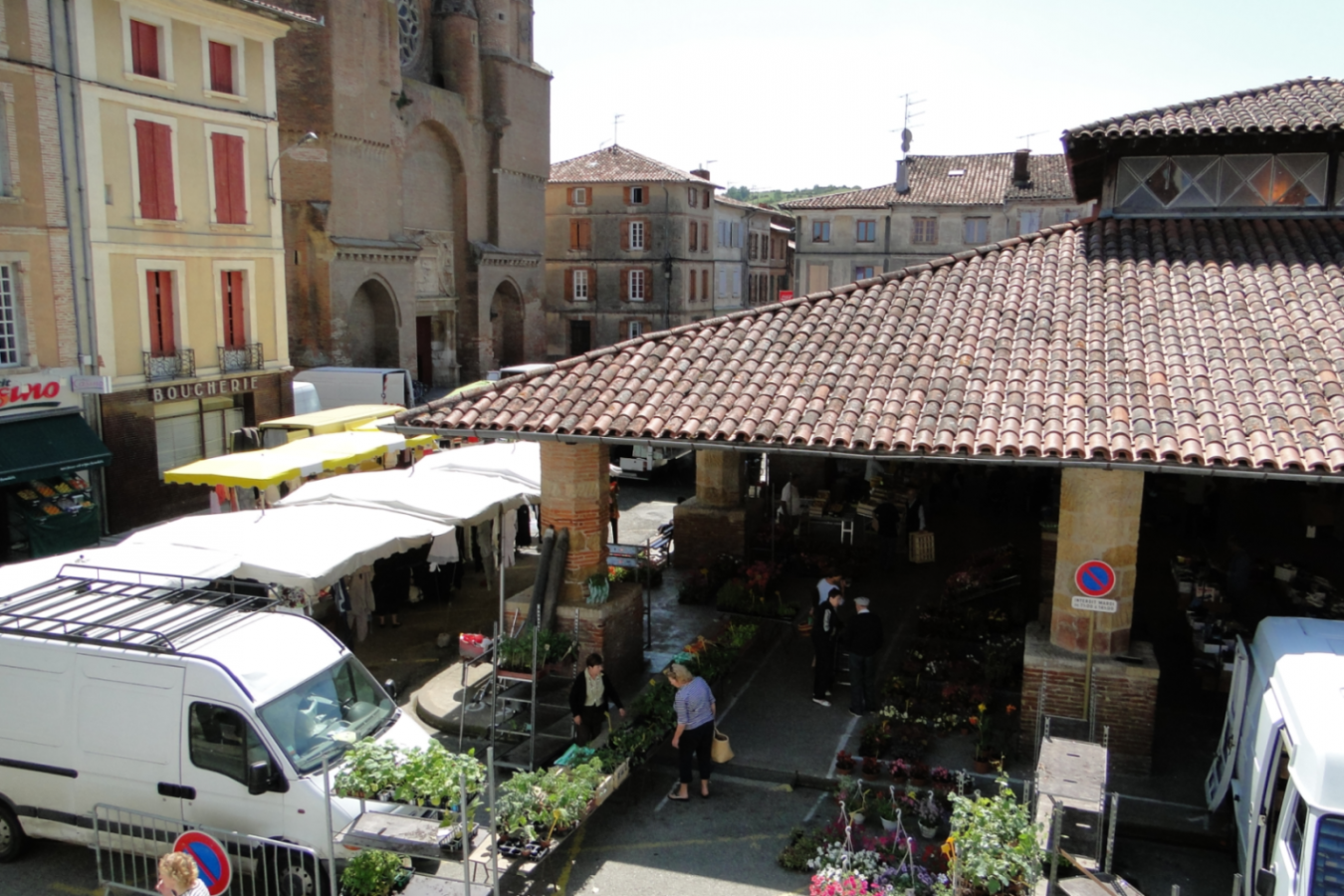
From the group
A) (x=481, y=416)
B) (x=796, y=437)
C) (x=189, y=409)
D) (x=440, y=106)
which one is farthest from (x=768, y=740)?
(x=440, y=106)

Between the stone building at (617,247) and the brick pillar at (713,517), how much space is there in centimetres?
3627

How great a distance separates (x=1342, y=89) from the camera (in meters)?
15.8

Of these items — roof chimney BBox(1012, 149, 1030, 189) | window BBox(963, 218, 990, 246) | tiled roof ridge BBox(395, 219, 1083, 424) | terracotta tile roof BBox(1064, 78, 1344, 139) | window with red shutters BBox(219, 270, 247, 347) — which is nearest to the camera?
tiled roof ridge BBox(395, 219, 1083, 424)

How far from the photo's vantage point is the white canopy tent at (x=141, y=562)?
11.5 metres

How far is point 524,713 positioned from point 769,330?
533cm

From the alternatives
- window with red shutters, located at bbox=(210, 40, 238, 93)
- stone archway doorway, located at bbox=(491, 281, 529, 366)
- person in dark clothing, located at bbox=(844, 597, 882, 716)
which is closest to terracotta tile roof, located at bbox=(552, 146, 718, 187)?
stone archway doorway, located at bbox=(491, 281, 529, 366)

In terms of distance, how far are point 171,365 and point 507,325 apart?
2614 centimetres

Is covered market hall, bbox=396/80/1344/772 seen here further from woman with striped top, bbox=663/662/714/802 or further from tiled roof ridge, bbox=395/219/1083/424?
woman with striped top, bbox=663/662/714/802

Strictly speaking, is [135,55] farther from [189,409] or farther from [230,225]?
[189,409]

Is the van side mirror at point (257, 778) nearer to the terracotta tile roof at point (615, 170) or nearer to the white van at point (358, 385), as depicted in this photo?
the white van at point (358, 385)

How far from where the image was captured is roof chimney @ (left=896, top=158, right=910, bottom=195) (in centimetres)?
5362

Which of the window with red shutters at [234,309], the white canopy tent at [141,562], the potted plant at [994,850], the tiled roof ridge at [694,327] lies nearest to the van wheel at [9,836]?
the white canopy tent at [141,562]

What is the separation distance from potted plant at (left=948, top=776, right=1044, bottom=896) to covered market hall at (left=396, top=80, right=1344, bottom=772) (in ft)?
10.4

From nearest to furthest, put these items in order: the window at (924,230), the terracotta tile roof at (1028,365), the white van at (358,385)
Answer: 1. the terracotta tile roof at (1028,365)
2. the white van at (358,385)
3. the window at (924,230)
